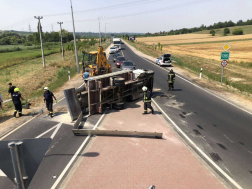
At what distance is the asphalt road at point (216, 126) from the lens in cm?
664

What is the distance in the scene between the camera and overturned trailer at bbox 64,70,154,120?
10100mm

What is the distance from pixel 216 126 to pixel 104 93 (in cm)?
633

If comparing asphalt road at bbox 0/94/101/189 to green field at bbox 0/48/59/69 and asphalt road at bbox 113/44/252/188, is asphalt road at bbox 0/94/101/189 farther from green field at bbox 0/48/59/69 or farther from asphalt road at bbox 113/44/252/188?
green field at bbox 0/48/59/69

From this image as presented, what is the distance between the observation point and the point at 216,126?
9484 millimetres

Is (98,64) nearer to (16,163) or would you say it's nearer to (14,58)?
(16,163)

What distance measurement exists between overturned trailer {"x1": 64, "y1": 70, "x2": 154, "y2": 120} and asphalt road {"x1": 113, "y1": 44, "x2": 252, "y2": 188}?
6.70 feet

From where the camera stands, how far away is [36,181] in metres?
5.71

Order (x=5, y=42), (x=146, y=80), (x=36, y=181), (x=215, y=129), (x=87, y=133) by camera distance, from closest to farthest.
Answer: (x=36, y=181), (x=87, y=133), (x=215, y=129), (x=146, y=80), (x=5, y=42)

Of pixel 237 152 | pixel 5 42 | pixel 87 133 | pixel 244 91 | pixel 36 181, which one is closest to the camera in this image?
pixel 36 181

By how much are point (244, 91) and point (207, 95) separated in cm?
410

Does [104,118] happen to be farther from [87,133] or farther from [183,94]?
[183,94]

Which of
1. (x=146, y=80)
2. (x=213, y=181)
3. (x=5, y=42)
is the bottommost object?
(x=213, y=181)

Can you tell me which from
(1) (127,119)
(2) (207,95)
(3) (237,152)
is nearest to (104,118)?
(1) (127,119)

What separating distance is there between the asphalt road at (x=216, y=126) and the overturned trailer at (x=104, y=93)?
6.70ft
